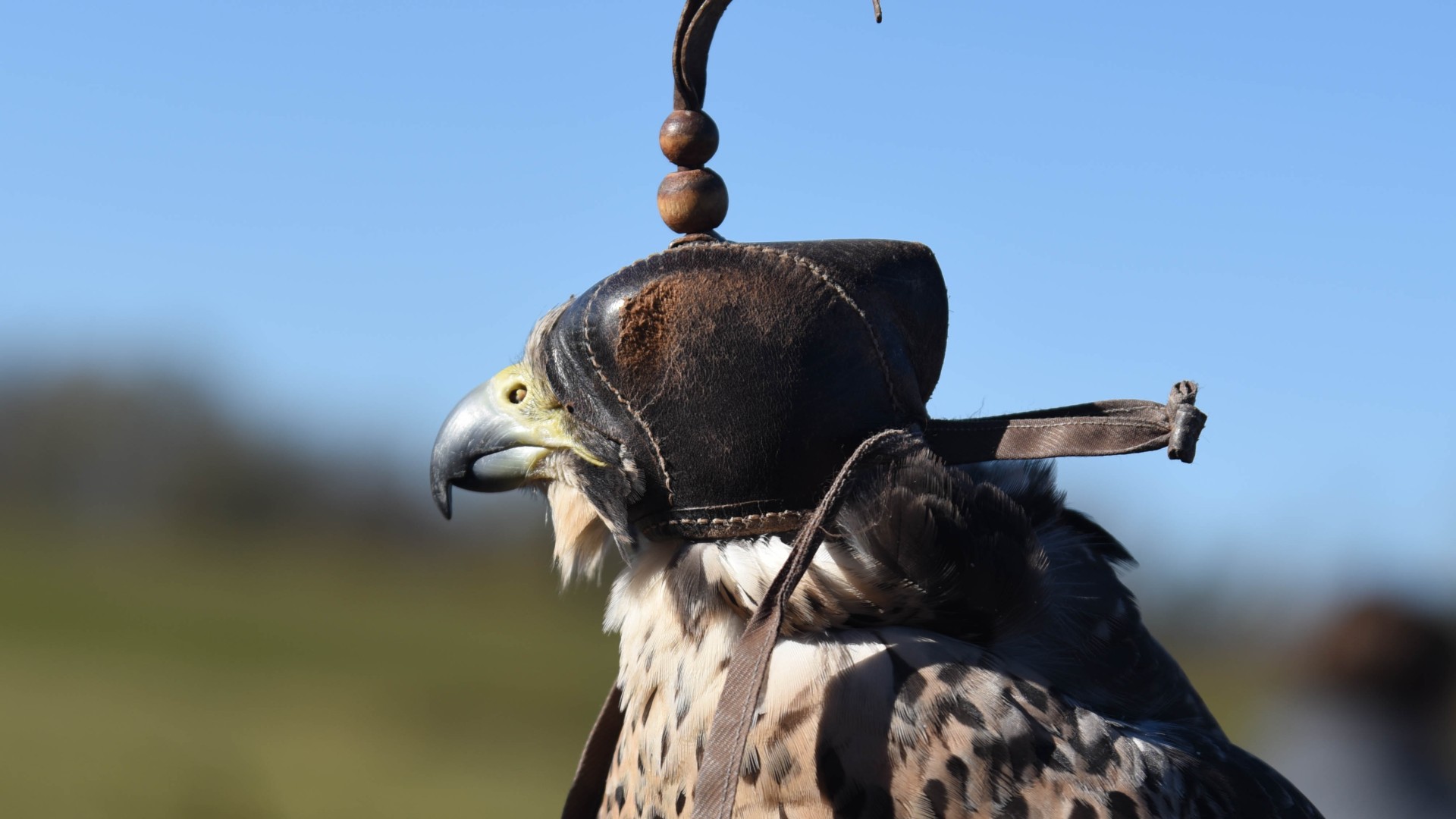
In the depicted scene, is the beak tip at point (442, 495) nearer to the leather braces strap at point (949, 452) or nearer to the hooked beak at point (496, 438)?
the hooked beak at point (496, 438)

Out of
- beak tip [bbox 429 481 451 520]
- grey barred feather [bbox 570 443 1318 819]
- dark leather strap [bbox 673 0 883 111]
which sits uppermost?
dark leather strap [bbox 673 0 883 111]

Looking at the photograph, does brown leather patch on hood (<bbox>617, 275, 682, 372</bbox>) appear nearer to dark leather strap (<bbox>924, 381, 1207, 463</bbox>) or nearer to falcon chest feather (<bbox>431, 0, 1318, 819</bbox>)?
falcon chest feather (<bbox>431, 0, 1318, 819</bbox>)

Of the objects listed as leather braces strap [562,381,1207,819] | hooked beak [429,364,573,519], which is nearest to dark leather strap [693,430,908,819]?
leather braces strap [562,381,1207,819]

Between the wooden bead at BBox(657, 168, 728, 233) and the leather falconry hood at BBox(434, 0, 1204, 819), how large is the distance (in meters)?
0.07

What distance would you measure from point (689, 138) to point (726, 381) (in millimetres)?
417

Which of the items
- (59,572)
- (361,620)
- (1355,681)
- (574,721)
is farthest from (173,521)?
(1355,681)

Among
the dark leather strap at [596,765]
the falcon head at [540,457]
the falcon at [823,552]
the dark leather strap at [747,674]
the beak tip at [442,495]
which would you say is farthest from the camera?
the dark leather strap at [596,765]

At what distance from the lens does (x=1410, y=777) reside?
3928mm

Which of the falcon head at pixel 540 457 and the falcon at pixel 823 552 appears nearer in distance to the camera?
the falcon at pixel 823 552

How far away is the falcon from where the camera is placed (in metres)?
1.71

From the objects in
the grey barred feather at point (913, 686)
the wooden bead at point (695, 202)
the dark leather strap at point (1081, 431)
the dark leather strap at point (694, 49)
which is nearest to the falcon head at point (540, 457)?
the grey barred feather at point (913, 686)

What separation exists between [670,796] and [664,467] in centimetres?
46

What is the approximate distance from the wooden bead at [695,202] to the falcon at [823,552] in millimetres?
102

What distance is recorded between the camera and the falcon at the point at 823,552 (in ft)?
5.61
